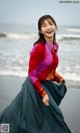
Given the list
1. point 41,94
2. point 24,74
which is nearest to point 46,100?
point 41,94

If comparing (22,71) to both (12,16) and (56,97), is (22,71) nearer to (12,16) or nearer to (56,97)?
(12,16)

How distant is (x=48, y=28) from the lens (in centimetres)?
283

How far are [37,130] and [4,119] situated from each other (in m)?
0.31

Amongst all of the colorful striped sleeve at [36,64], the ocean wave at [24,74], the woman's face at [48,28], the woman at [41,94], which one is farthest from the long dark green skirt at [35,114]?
the ocean wave at [24,74]

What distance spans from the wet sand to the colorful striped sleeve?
75cm

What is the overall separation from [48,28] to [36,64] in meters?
0.28

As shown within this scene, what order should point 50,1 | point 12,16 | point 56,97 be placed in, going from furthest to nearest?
point 12,16, point 50,1, point 56,97

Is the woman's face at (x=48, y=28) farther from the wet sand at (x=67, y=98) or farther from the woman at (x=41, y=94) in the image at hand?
the wet sand at (x=67, y=98)

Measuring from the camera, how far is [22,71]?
6.25 metres

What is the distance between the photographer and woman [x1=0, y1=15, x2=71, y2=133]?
279 cm

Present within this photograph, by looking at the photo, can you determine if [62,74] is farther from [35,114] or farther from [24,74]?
[35,114]

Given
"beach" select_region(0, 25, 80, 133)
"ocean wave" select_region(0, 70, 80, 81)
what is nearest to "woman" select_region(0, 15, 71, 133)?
"beach" select_region(0, 25, 80, 133)

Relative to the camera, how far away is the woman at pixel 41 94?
279 centimetres

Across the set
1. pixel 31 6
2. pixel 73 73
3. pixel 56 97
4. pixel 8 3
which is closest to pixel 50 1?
pixel 31 6
